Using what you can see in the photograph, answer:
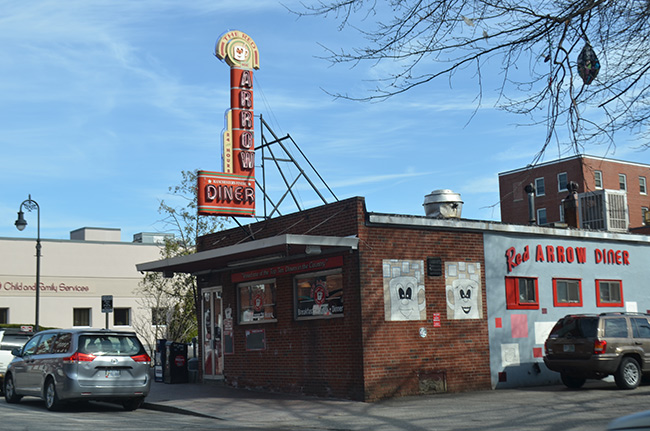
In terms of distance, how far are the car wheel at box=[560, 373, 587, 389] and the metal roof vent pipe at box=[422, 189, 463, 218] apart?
15.4 feet

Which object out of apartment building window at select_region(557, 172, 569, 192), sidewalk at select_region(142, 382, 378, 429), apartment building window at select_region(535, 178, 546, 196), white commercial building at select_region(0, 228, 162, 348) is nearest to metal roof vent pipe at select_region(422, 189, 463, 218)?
sidewalk at select_region(142, 382, 378, 429)

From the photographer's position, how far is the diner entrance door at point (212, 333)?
21.6 m

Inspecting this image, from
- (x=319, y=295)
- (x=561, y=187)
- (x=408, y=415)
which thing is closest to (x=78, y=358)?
(x=319, y=295)

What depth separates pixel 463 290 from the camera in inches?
728

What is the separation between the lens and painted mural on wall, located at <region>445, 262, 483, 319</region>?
1825cm

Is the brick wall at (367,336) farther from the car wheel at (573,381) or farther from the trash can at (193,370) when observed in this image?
the trash can at (193,370)

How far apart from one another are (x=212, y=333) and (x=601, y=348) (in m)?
10.7

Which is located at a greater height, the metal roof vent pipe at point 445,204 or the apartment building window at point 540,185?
the apartment building window at point 540,185

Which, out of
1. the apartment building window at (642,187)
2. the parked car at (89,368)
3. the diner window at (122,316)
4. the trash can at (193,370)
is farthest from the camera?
the apartment building window at (642,187)

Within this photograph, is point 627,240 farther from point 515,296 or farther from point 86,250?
point 86,250

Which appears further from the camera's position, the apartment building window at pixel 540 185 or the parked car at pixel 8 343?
the apartment building window at pixel 540 185

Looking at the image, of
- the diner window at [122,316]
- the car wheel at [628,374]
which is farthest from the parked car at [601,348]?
the diner window at [122,316]

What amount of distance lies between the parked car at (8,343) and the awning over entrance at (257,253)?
3.61 metres

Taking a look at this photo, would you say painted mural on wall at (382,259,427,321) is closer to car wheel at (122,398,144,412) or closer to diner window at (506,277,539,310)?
diner window at (506,277,539,310)
